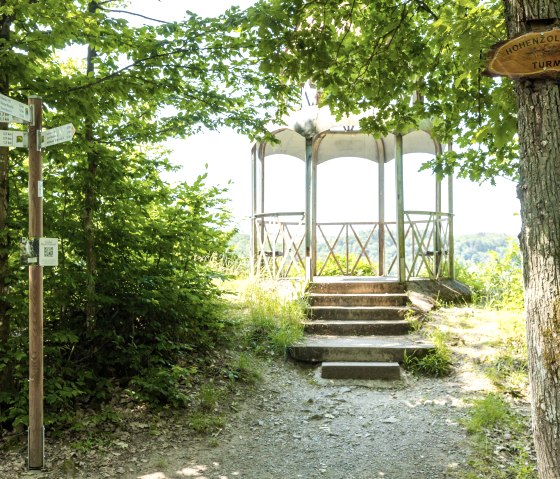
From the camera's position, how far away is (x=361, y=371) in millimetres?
6258

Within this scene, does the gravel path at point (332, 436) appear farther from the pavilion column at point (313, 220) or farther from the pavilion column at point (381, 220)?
the pavilion column at point (381, 220)

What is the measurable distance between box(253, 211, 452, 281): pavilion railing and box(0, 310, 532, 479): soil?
3.34m

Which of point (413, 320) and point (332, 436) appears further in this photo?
point (413, 320)

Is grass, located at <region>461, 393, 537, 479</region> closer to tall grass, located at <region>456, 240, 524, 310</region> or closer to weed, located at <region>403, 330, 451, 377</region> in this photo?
weed, located at <region>403, 330, 451, 377</region>

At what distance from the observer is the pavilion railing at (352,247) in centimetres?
936

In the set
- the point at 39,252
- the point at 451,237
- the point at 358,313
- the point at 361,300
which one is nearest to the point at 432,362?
the point at 358,313

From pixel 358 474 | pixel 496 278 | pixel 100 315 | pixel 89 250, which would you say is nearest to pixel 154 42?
pixel 89 250

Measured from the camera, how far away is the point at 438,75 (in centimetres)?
573

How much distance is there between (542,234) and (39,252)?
357 centimetres

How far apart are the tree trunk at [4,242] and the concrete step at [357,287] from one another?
494 cm

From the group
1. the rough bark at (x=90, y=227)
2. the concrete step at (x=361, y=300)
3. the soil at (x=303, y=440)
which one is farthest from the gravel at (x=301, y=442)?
the concrete step at (x=361, y=300)

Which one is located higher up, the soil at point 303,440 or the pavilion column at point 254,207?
the pavilion column at point 254,207

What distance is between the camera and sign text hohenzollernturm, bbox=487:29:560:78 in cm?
295

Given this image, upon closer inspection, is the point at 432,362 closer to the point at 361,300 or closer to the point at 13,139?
the point at 361,300
